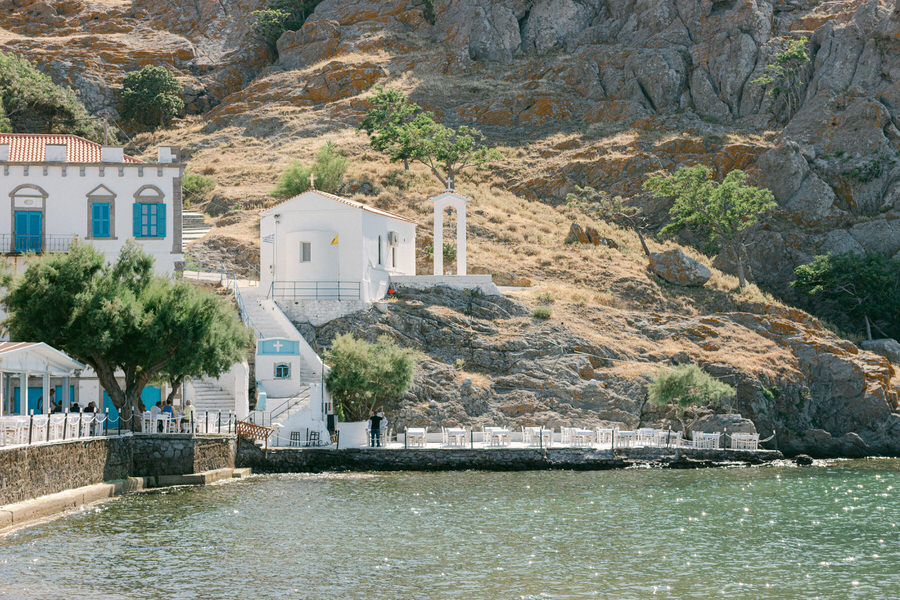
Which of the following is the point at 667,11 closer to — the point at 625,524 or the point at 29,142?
the point at 29,142

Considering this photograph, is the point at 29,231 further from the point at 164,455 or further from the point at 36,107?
the point at 36,107

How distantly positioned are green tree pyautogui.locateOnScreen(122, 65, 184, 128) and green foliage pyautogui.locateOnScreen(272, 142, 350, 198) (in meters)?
29.9

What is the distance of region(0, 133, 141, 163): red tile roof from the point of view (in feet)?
151

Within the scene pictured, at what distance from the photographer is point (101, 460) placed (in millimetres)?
30547

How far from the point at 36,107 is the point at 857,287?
63.5 meters

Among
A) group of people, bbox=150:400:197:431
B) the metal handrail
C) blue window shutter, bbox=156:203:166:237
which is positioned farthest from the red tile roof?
group of people, bbox=150:400:197:431

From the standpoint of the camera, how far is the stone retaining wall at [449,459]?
3888cm

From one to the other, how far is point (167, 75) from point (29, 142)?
184 ft

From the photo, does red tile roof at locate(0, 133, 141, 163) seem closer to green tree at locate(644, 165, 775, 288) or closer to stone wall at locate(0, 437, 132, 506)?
stone wall at locate(0, 437, 132, 506)

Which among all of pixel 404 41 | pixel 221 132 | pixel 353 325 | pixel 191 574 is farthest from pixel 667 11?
pixel 191 574

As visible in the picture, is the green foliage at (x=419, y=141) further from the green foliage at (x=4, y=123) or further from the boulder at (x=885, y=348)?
the boulder at (x=885, y=348)

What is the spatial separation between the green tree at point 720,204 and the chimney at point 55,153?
3987cm

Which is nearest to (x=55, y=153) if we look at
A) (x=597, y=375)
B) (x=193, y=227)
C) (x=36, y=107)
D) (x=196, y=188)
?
(x=193, y=227)

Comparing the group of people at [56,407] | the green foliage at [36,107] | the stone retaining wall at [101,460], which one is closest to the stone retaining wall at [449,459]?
the stone retaining wall at [101,460]
